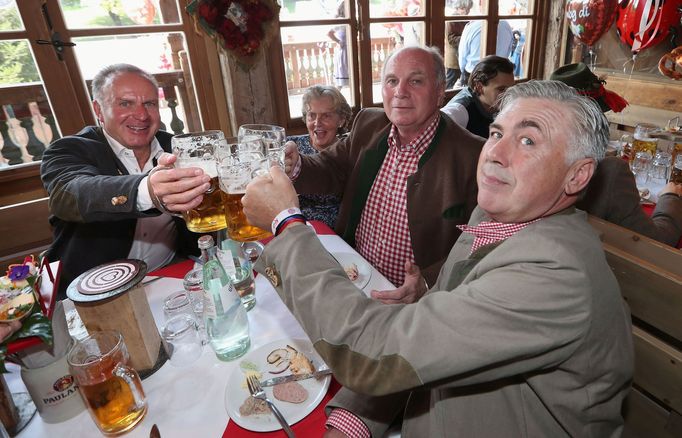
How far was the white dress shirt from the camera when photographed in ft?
6.40

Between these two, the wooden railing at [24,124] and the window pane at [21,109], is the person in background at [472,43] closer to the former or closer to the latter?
the wooden railing at [24,124]

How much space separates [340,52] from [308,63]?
40 cm

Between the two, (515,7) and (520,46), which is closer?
(515,7)

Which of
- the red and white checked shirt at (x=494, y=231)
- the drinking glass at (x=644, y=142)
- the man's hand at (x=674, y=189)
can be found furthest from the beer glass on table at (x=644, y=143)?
the red and white checked shirt at (x=494, y=231)

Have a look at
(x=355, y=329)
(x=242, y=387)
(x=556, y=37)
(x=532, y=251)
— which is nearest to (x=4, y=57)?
(x=242, y=387)

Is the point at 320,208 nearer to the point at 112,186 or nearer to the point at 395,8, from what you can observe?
the point at 112,186

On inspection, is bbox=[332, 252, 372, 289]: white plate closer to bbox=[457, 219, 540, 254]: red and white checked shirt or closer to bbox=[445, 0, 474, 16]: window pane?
bbox=[457, 219, 540, 254]: red and white checked shirt

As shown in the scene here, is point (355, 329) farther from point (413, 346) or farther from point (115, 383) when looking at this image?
point (115, 383)

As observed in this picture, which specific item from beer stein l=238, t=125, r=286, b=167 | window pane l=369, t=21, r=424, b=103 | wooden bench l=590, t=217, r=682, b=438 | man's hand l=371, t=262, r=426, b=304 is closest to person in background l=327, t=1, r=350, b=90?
window pane l=369, t=21, r=424, b=103

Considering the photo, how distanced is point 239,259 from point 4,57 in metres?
2.66

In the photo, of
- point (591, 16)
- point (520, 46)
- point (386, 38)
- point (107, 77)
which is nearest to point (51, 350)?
point (107, 77)

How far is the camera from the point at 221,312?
41.7 inches

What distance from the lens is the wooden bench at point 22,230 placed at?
2541mm

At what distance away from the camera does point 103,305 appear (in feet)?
3.02
